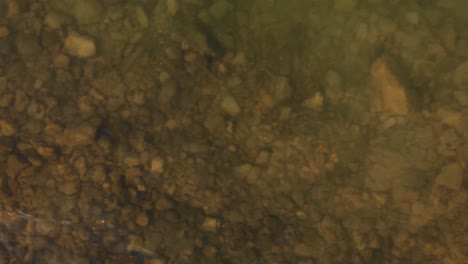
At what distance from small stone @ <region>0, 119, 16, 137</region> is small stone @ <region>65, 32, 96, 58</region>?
395 mm

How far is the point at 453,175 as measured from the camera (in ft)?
5.95

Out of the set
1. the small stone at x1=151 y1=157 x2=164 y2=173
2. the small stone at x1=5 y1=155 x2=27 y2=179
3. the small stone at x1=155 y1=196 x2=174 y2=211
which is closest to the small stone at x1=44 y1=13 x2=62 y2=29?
the small stone at x1=5 y1=155 x2=27 y2=179

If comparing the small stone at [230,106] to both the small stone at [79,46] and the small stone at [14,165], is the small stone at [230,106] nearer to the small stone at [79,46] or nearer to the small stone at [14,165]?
the small stone at [79,46]

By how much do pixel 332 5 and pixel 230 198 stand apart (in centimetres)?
89

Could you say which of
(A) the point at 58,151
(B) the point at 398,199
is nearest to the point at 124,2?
(A) the point at 58,151

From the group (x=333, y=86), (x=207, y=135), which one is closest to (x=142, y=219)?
(x=207, y=135)

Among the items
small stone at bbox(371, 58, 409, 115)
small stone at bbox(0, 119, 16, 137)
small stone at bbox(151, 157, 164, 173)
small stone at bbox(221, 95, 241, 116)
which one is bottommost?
small stone at bbox(0, 119, 16, 137)

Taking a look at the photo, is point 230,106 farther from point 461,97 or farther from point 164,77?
point 461,97

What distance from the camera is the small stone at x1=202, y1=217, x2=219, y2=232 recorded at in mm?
1937

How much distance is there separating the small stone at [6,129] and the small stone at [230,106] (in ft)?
2.89

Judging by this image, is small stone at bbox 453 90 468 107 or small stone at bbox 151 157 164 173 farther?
small stone at bbox 151 157 164 173

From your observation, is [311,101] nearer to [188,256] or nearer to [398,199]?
[398,199]

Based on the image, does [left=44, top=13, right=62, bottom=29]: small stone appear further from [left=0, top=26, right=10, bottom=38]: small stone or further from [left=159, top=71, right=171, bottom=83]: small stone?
[left=159, top=71, right=171, bottom=83]: small stone

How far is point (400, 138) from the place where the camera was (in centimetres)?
185
